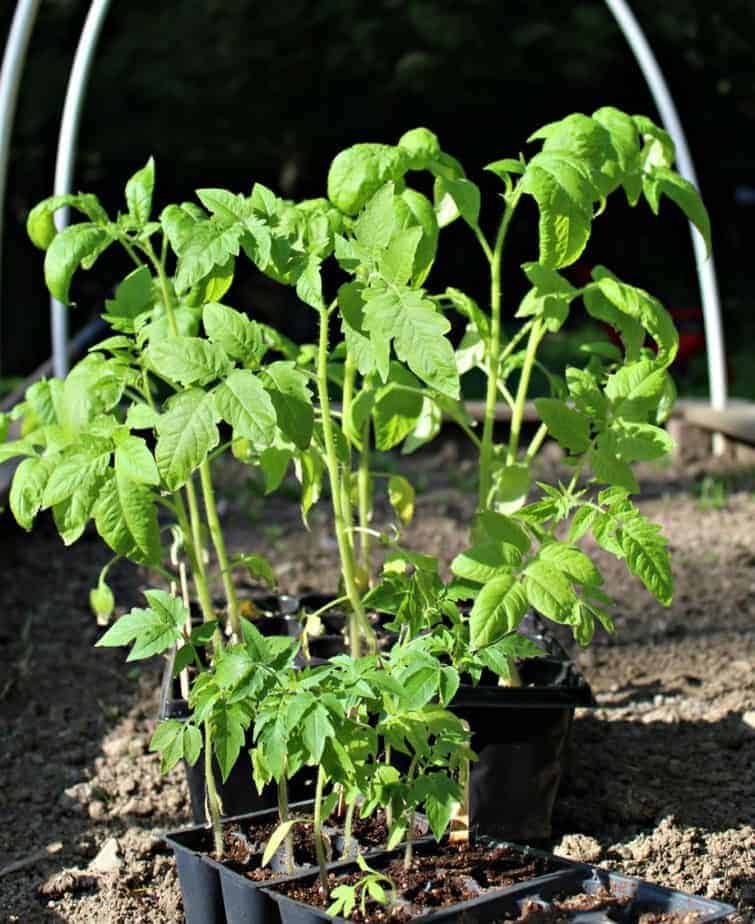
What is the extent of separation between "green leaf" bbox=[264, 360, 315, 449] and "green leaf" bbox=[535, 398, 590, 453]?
0.39 metres

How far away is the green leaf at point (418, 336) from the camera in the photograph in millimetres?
1594

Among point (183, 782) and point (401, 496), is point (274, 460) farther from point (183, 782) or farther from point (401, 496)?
point (183, 782)

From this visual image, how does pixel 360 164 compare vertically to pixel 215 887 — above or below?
above

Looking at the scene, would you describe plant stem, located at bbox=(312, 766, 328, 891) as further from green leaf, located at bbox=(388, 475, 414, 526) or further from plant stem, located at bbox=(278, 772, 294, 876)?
green leaf, located at bbox=(388, 475, 414, 526)

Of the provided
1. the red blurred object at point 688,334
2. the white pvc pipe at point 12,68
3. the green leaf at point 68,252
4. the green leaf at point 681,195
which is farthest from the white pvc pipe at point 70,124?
the red blurred object at point 688,334

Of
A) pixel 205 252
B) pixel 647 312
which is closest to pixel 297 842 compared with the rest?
pixel 205 252

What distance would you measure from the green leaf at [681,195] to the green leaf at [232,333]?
A: 2.30ft

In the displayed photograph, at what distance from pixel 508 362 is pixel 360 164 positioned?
54cm

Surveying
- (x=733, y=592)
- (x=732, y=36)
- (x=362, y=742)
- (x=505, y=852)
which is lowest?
(x=733, y=592)

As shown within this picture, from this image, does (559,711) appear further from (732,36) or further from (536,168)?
(732,36)

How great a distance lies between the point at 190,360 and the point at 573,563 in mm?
535

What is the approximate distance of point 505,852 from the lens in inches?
70.6

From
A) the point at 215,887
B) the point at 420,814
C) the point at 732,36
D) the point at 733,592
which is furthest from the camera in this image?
the point at 732,36

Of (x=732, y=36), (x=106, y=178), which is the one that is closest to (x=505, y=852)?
(x=732, y=36)
